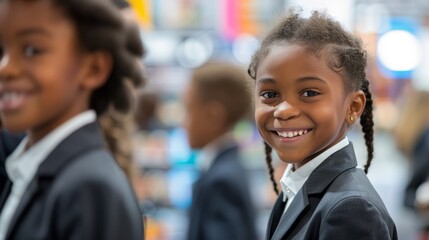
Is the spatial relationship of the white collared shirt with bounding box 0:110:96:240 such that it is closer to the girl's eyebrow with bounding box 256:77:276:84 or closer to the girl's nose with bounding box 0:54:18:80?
the girl's nose with bounding box 0:54:18:80

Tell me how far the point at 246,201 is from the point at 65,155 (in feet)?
5.59

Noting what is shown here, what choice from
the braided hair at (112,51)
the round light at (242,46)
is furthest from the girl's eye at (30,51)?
the round light at (242,46)

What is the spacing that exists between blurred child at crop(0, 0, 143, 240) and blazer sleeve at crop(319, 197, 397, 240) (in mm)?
454

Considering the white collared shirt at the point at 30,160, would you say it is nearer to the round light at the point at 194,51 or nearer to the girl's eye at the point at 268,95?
the girl's eye at the point at 268,95

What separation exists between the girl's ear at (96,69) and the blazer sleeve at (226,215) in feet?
4.79

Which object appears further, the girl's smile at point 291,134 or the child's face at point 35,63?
the child's face at point 35,63

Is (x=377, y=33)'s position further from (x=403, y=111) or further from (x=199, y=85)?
(x=199, y=85)

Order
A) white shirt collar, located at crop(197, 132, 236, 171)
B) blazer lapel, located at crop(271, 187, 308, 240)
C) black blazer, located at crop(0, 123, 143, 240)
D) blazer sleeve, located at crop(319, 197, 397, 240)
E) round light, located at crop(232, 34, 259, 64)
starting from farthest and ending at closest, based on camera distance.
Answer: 1. round light, located at crop(232, 34, 259, 64)
2. white shirt collar, located at crop(197, 132, 236, 171)
3. black blazer, located at crop(0, 123, 143, 240)
4. blazer lapel, located at crop(271, 187, 308, 240)
5. blazer sleeve, located at crop(319, 197, 397, 240)

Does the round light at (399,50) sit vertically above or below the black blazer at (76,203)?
below

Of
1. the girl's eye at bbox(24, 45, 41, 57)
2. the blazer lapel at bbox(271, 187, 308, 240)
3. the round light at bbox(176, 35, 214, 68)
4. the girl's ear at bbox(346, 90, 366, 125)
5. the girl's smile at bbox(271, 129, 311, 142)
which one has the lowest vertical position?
the round light at bbox(176, 35, 214, 68)

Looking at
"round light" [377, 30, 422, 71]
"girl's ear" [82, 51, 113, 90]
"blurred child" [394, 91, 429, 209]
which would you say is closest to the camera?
"girl's ear" [82, 51, 113, 90]

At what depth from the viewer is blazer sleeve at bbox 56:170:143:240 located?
5.11ft

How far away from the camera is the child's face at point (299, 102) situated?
1.44m

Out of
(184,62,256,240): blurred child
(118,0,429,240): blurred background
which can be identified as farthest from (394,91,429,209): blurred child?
(184,62,256,240): blurred child
